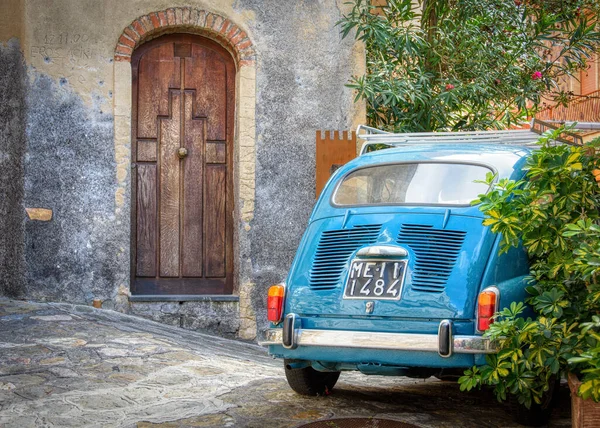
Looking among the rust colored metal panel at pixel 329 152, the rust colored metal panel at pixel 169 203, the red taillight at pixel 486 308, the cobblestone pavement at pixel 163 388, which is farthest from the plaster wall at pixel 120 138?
the red taillight at pixel 486 308

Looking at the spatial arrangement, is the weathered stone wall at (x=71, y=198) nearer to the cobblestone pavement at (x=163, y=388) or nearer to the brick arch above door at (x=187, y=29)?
the brick arch above door at (x=187, y=29)

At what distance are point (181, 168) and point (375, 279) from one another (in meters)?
4.59

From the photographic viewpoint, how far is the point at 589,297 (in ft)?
14.6

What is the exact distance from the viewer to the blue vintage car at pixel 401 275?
4.86 metres

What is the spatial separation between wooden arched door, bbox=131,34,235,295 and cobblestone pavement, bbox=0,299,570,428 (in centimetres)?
145

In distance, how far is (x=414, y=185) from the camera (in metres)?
5.61

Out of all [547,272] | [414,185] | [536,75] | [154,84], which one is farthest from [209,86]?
[547,272]

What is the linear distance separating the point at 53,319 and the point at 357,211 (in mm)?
3529

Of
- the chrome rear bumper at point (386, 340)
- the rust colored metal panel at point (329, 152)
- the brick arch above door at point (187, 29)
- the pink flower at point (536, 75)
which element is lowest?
the chrome rear bumper at point (386, 340)

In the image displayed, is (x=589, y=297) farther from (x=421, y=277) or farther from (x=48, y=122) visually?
(x=48, y=122)

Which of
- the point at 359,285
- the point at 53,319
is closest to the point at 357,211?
the point at 359,285

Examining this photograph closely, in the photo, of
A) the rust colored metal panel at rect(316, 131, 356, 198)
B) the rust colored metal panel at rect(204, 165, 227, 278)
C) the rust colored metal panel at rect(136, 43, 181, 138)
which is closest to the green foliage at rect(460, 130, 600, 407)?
the rust colored metal panel at rect(316, 131, 356, 198)

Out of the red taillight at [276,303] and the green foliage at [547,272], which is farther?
the red taillight at [276,303]

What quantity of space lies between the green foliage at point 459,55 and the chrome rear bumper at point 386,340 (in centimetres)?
455
